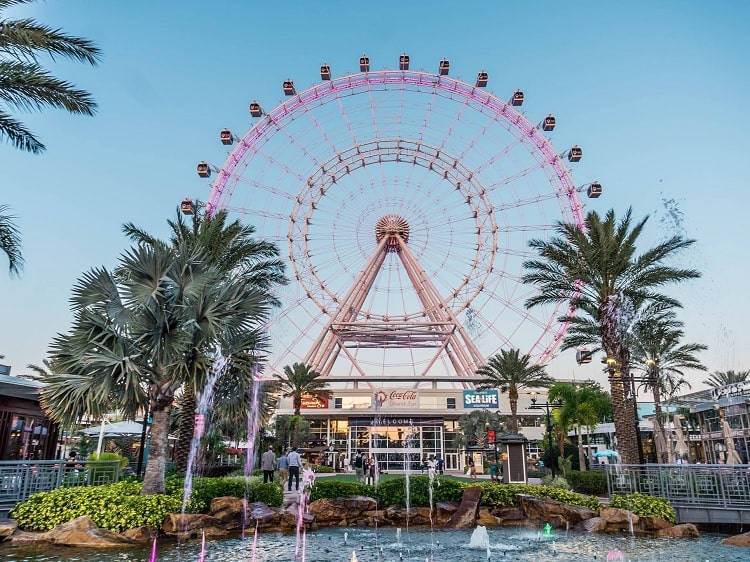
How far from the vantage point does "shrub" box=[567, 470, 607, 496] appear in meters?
22.5

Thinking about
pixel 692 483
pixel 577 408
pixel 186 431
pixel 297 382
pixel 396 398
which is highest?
pixel 297 382

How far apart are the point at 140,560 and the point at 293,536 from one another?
12.5ft

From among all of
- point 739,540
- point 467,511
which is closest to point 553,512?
point 467,511

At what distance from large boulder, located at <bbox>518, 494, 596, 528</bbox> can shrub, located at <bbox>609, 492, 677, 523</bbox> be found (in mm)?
899

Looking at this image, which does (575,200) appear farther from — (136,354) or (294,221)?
(136,354)

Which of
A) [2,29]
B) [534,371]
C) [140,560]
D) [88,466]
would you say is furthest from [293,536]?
[534,371]

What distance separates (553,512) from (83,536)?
11.2m

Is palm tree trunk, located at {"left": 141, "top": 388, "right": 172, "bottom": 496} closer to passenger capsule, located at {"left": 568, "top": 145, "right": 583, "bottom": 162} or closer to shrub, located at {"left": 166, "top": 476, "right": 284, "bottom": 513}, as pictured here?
shrub, located at {"left": 166, "top": 476, "right": 284, "bottom": 513}

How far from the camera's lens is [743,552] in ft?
34.8

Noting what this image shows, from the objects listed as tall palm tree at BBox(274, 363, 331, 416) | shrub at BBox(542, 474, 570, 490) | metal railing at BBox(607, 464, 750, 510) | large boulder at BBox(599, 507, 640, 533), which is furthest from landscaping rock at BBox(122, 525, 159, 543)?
tall palm tree at BBox(274, 363, 331, 416)

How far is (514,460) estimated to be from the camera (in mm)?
21750

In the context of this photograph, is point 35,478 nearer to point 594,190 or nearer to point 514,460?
point 514,460

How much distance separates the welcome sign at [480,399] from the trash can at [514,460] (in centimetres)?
2276

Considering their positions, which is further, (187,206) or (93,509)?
(187,206)
